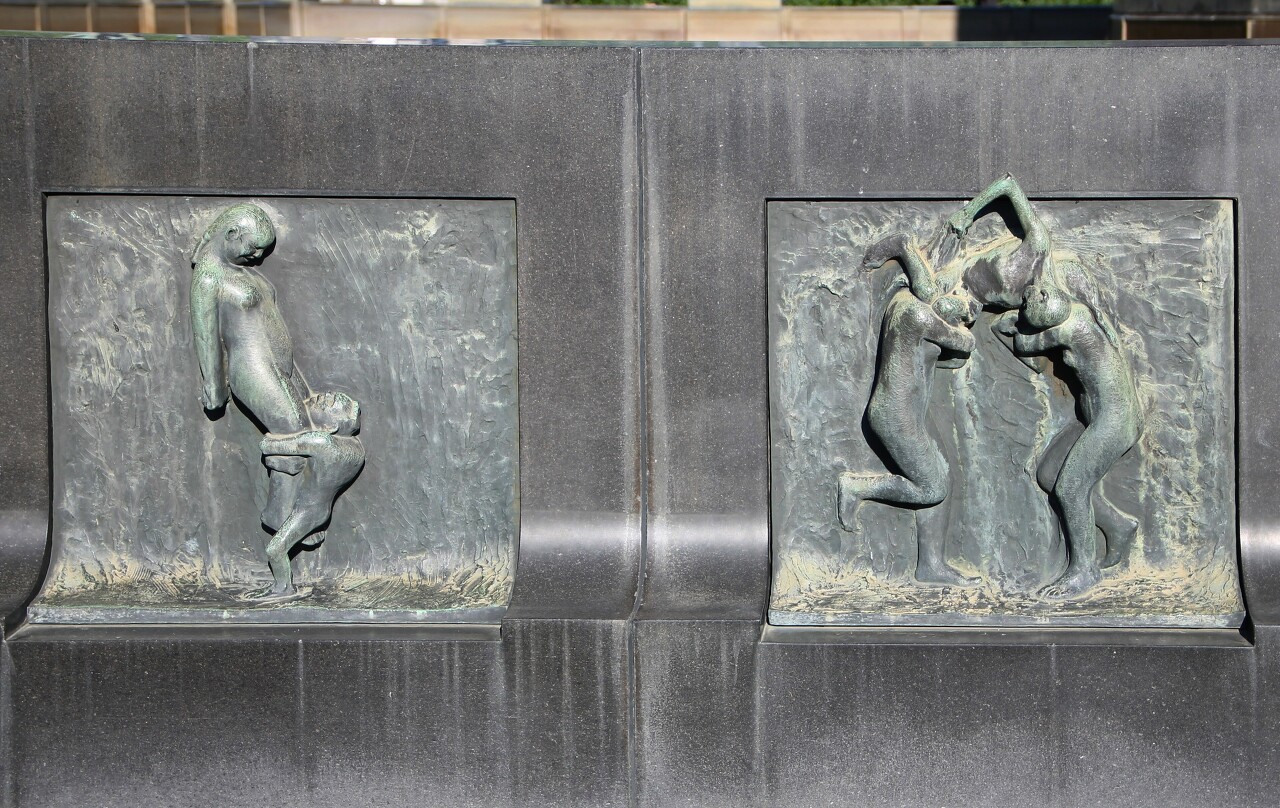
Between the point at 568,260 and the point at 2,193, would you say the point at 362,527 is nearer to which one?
the point at 568,260

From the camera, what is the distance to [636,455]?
250 inches

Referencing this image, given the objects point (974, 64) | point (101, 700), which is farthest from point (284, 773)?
point (974, 64)

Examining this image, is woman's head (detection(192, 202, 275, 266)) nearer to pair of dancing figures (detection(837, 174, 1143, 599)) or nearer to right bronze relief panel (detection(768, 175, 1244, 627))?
right bronze relief panel (detection(768, 175, 1244, 627))

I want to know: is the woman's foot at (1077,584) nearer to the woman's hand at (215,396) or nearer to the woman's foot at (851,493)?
the woman's foot at (851,493)

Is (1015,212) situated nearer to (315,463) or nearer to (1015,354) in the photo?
(1015,354)

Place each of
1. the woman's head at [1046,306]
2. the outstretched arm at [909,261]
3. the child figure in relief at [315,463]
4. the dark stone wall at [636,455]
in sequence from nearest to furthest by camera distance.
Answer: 1. the dark stone wall at [636,455]
2. the woman's head at [1046,306]
3. the outstretched arm at [909,261]
4. the child figure in relief at [315,463]

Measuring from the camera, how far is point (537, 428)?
20.8 ft

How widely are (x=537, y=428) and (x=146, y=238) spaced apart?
1.88 m

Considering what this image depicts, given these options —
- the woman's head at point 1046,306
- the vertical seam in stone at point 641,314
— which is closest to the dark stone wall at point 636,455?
the vertical seam in stone at point 641,314

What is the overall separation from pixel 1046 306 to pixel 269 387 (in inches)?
128

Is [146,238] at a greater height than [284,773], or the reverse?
[146,238]

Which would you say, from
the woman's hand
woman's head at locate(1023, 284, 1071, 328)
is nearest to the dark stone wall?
woman's head at locate(1023, 284, 1071, 328)

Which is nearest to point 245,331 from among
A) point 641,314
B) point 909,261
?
point 641,314

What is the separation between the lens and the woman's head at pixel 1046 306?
19.5 ft
